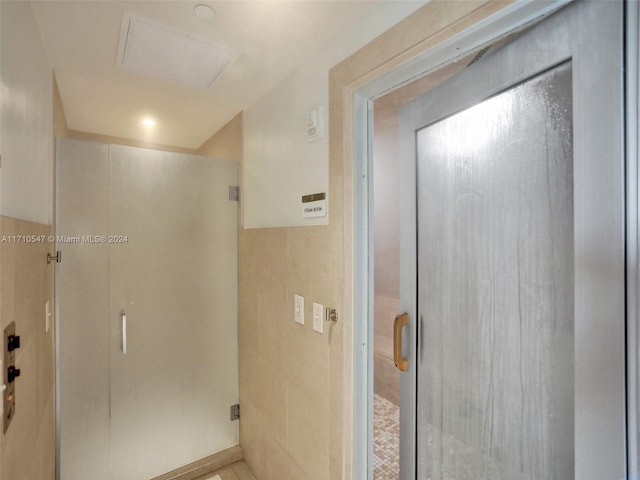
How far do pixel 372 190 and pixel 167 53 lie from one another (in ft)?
3.81

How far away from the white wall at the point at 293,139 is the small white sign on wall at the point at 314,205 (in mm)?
25

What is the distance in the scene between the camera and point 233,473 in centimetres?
194

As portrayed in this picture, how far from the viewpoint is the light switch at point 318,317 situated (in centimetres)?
136

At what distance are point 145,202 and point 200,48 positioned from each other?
0.94 metres

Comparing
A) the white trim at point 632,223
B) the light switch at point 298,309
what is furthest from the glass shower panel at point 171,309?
the white trim at point 632,223

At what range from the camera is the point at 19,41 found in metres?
0.99

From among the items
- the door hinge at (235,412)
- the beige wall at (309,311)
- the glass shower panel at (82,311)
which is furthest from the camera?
the door hinge at (235,412)

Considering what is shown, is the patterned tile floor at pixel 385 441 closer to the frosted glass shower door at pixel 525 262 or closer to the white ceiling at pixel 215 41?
the frosted glass shower door at pixel 525 262

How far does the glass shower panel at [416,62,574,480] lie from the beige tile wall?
120cm

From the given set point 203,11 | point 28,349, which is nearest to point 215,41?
point 203,11

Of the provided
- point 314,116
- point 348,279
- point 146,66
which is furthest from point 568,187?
point 146,66

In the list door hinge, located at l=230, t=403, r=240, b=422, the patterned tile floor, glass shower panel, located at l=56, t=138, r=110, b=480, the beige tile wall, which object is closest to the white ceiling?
glass shower panel, located at l=56, t=138, r=110, b=480

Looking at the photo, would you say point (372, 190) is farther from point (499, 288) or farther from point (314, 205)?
point (499, 288)

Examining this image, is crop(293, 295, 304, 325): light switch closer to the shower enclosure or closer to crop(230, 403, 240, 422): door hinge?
the shower enclosure
